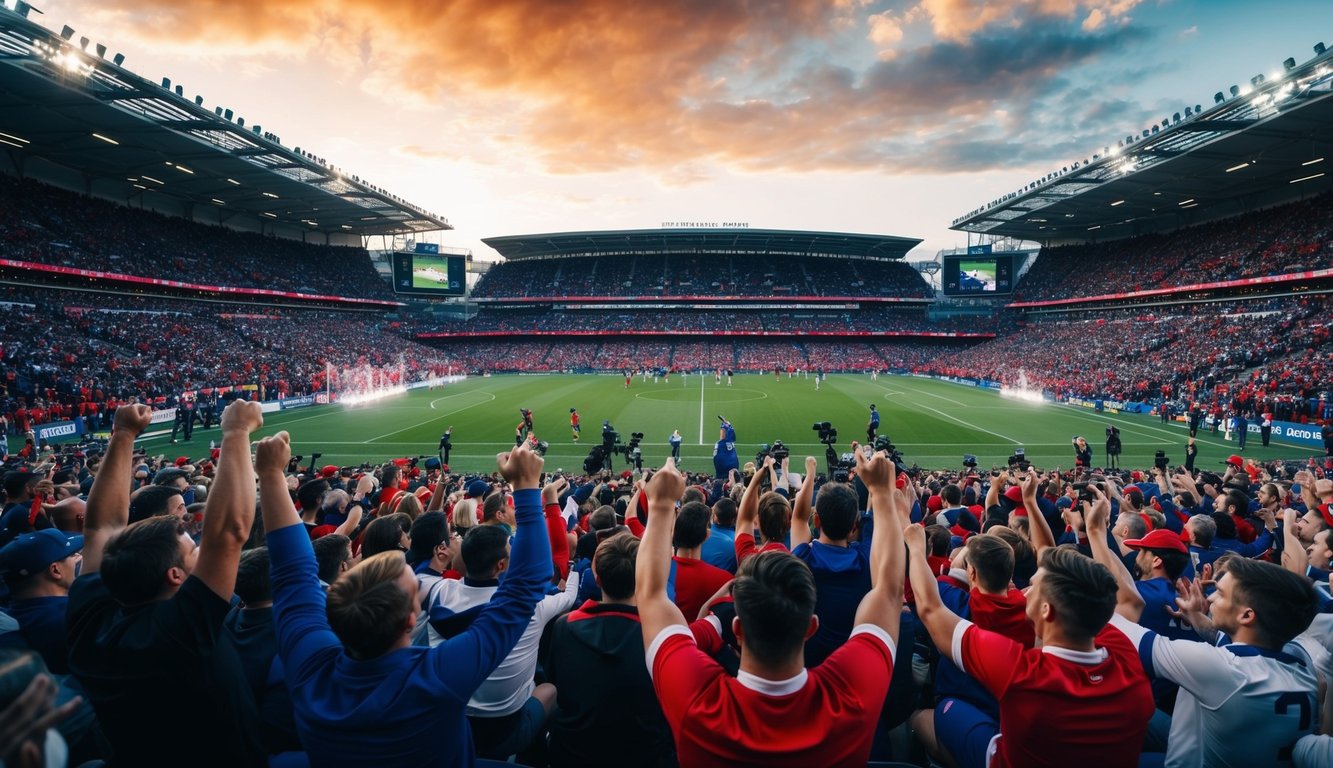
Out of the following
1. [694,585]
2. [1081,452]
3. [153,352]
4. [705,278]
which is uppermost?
[705,278]

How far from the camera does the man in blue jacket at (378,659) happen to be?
7.09 feet

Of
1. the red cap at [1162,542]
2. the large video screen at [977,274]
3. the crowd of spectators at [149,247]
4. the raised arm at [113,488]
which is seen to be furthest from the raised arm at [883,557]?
the large video screen at [977,274]

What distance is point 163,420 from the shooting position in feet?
98.3

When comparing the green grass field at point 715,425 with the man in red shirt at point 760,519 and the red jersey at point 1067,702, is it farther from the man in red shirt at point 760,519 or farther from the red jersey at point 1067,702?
the red jersey at point 1067,702

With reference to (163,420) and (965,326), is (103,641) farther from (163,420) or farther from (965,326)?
(965,326)

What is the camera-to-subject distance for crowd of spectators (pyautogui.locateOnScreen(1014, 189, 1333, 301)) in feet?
139

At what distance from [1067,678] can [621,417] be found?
98.2 ft

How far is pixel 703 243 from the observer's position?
260ft

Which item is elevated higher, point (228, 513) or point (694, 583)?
point (228, 513)

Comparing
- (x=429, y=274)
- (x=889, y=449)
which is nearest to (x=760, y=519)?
(x=889, y=449)

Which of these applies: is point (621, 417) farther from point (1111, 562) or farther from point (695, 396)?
point (1111, 562)

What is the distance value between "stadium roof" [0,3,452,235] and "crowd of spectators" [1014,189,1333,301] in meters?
72.0

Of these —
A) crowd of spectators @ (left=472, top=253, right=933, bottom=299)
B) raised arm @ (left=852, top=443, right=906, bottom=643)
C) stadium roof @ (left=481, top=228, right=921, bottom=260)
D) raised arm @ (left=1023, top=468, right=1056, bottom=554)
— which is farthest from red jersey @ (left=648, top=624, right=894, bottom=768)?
crowd of spectators @ (left=472, top=253, right=933, bottom=299)

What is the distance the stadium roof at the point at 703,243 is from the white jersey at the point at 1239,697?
72.0 meters
